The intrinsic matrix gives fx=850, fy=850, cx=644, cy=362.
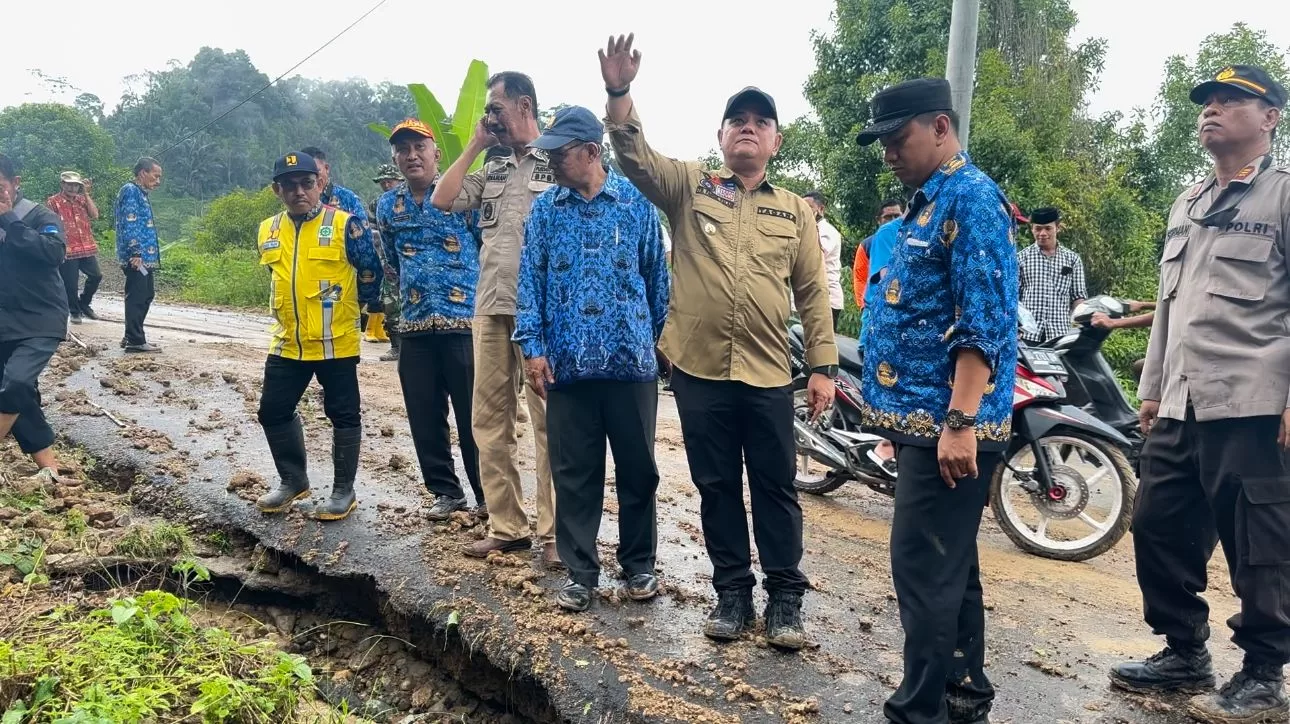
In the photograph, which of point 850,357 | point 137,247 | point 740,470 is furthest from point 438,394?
point 137,247

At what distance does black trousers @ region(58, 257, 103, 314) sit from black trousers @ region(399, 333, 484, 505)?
7943mm

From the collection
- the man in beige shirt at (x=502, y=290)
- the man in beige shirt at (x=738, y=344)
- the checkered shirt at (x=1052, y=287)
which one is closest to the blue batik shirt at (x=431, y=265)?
the man in beige shirt at (x=502, y=290)

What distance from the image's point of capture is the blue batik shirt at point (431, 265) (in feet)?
13.3

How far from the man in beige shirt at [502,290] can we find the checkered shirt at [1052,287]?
13.5 feet

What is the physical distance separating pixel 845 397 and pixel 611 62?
3.00 metres

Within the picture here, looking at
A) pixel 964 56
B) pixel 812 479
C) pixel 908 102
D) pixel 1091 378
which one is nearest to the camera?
pixel 908 102

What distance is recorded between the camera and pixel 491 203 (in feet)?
12.4

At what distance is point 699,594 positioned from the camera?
3.49 m

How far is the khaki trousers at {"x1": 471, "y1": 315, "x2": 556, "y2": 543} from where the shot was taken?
12.3ft

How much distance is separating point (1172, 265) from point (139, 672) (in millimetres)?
3664

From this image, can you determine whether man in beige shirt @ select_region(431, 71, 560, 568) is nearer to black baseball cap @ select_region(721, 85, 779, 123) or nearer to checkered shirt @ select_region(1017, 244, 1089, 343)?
black baseball cap @ select_region(721, 85, 779, 123)

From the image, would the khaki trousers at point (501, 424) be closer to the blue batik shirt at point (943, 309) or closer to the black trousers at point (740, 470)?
the black trousers at point (740, 470)

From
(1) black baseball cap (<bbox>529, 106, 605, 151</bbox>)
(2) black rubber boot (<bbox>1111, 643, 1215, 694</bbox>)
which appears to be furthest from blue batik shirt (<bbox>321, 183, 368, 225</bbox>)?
(2) black rubber boot (<bbox>1111, 643, 1215, 694</bbox>)

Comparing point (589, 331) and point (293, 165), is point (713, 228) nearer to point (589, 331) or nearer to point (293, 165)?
point (589, 331)
